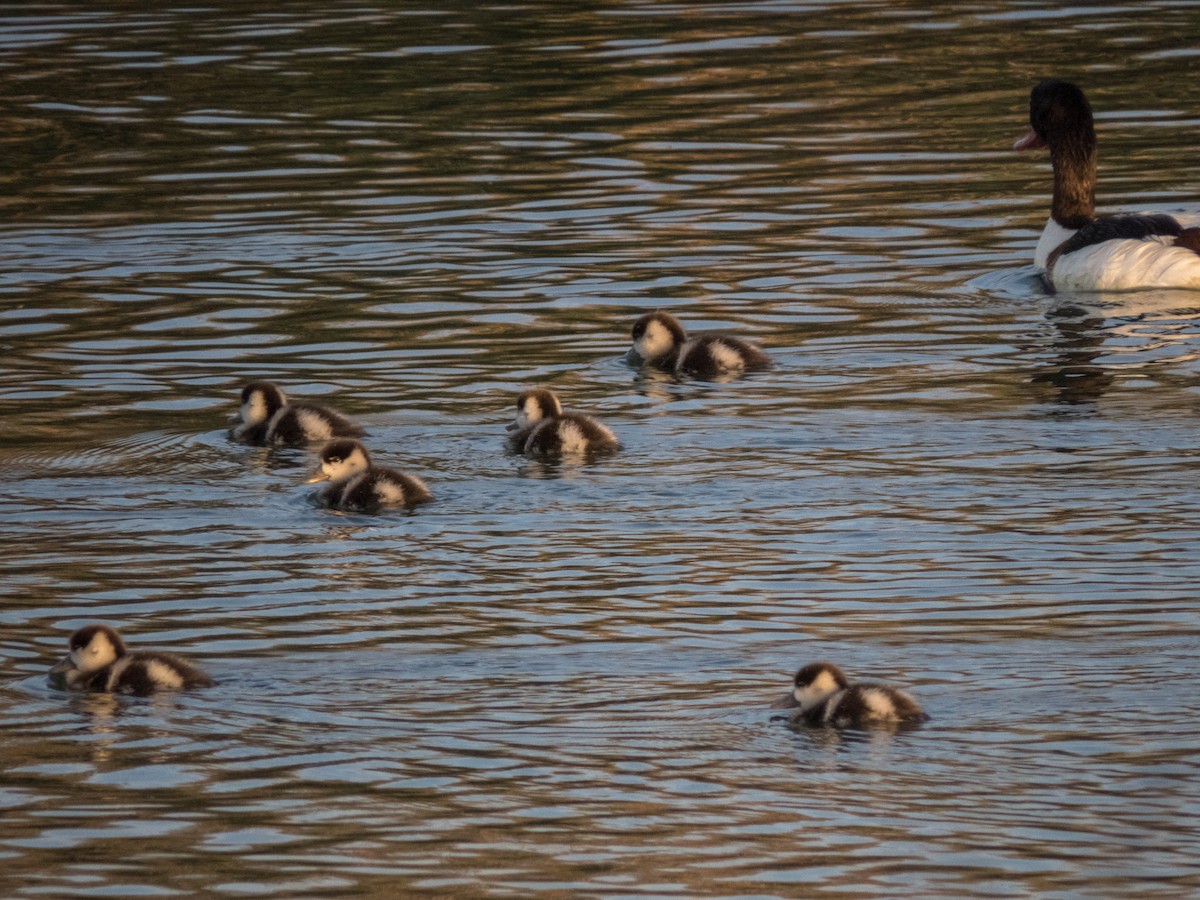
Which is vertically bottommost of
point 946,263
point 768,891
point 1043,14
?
point 768,891

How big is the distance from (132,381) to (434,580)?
4.44 meters

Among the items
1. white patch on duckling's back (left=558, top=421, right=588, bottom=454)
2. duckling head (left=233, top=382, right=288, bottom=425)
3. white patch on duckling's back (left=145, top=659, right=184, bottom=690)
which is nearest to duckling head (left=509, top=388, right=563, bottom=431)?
white patch on duckling's back (left=558, top=421, right=588, bottom=454)

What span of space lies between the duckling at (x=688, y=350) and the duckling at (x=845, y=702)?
5.41 meters

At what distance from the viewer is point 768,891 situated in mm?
6293

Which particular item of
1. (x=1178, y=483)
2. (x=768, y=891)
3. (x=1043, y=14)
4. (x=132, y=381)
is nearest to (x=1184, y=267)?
(x=1178, y=483)

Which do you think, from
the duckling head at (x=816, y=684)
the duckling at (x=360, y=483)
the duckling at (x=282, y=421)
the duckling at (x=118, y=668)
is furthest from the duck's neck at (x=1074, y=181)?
the duckling at (x=118, y=668)

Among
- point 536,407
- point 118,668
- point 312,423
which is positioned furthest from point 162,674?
point 312,423

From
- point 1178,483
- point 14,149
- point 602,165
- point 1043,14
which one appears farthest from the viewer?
point 1043,14

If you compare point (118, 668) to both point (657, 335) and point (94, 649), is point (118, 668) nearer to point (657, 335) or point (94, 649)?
point (94, 649)

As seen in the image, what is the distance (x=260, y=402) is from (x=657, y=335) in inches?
92.0

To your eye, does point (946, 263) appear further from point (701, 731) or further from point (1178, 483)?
point (701, 731)

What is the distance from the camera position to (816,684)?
7.43m

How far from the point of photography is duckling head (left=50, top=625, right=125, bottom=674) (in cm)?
804

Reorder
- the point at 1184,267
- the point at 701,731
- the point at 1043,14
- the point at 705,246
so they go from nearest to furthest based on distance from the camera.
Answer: the point at 701,731 → the point at 1184,267 → the point at 705,246 → the point at 1043,14
